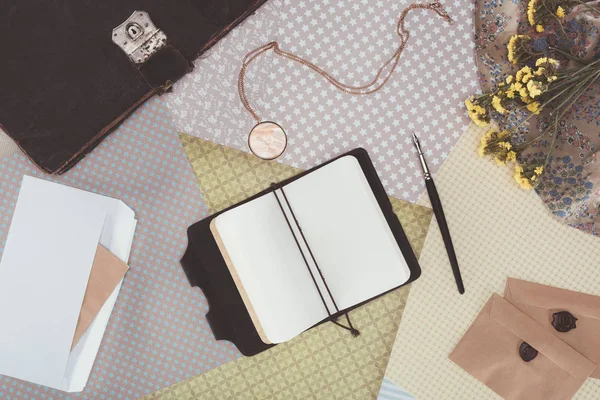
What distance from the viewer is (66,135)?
0.92 meters

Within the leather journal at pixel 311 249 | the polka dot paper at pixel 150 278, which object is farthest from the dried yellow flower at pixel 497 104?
the polka dot paper at pixel 150 278

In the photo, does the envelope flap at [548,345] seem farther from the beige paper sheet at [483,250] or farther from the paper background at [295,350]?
the paper background at [295,350]


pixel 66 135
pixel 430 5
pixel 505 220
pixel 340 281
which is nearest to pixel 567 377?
pixel 505 220

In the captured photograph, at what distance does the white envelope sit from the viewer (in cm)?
93

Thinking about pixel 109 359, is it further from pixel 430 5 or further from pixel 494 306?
pixel 430 5

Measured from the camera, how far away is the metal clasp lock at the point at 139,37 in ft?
2.98

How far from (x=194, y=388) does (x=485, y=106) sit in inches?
31.0

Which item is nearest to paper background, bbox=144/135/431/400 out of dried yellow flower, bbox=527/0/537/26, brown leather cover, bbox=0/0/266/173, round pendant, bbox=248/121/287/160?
round pendant, bbox=248/121/287/160

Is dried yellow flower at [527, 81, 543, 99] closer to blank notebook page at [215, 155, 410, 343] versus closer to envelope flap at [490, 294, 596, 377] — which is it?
blank notebook page at [215, 155, 410, 343]

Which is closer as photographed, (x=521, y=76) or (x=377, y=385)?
(x=521, y=76)

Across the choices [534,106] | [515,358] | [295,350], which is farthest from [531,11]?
[295,350]

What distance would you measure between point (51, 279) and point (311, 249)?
51 centimetres

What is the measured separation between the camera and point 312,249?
2.89ft

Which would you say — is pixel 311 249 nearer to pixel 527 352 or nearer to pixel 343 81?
pixel 343 81
